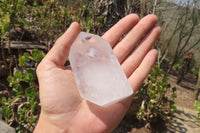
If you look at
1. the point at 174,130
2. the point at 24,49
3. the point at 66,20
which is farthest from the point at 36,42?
the point at 174,130

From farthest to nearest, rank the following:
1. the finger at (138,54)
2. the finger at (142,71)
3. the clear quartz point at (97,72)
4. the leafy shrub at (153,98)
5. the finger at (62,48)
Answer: the leafy shrub at (153,98) < the finger at (138,54) < the finger at (142,71) < the finger at (62,48) < the clear quartz point at (97,72)

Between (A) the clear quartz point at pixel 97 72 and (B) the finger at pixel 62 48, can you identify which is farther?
(B) the finger at pixel 62 48

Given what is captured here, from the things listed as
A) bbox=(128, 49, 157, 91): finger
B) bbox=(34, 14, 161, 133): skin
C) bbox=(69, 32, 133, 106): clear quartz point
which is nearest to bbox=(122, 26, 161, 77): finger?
bbox=(128, 49, 157, 91): finger

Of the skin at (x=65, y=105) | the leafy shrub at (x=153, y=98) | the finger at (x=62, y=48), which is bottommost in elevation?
the leafy shrub at (x=153, y=98)

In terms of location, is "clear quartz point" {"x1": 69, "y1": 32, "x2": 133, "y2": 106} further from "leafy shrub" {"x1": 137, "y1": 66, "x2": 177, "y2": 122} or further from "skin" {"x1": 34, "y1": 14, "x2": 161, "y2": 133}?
"leafy shrub" {"x1": 137, "y1": 66, "x2": 177, "y2": 122}

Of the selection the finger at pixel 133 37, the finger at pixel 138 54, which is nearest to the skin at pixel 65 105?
the finger at pixel 138 54

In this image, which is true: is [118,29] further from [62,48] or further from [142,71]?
[62,48]

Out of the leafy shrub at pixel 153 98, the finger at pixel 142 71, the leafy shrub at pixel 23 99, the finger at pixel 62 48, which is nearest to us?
the finger at pixel 62 48

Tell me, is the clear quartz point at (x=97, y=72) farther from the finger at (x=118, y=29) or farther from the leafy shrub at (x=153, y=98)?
the leafy shrub at (x=153, y=98)
